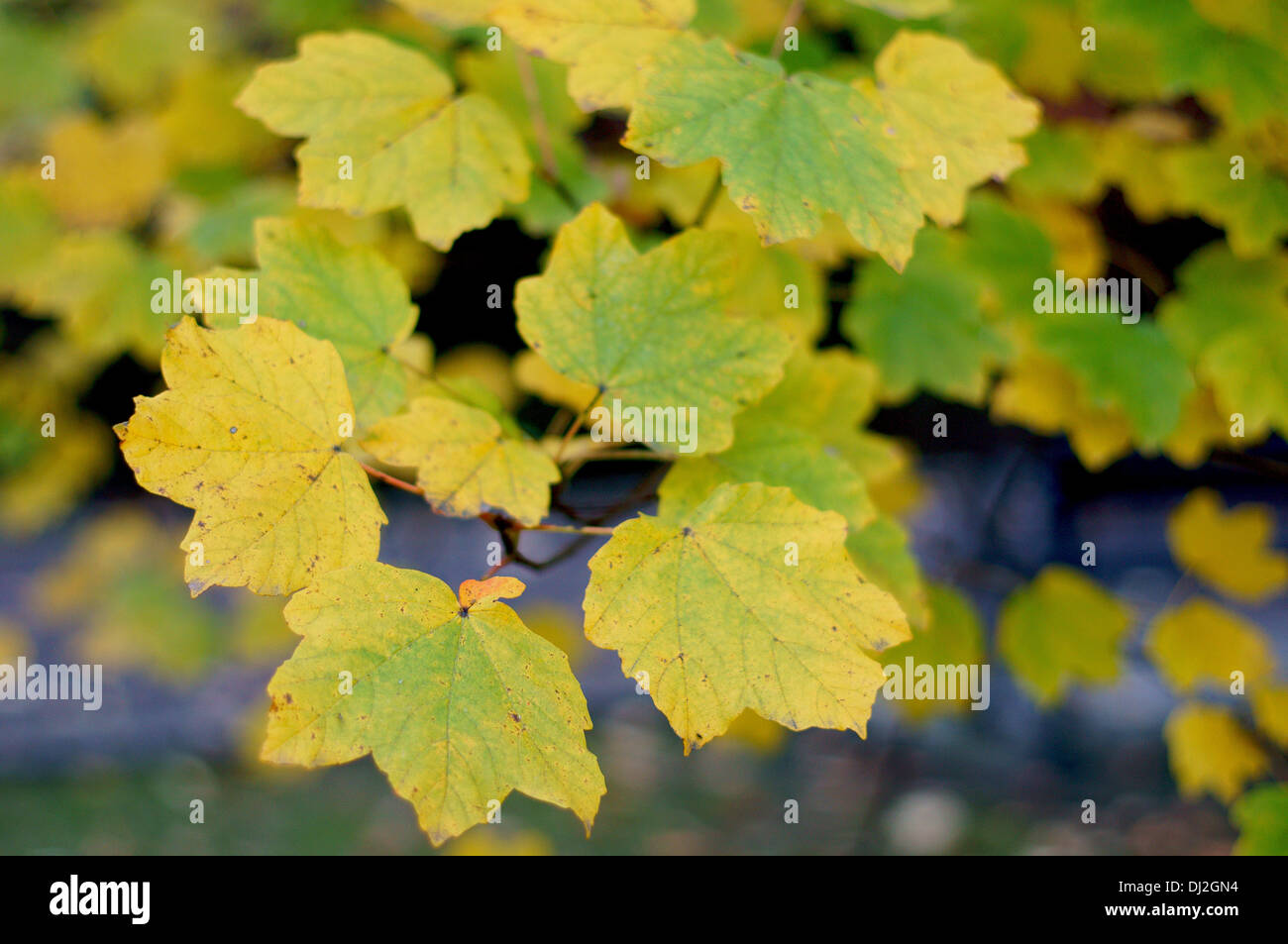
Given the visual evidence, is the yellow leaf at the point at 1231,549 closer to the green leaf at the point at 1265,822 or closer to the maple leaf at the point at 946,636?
the green leaf at the point at 1265,822

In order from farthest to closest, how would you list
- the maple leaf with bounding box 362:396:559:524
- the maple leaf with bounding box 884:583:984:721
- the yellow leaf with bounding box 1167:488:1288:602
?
the yellow leaf with bounding box 1167:488:1288:602, the maple leaf with bounding box 884:583:984:721, the maple leaf with bounding box 362:396:559:524

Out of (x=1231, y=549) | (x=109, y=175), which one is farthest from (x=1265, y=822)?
(x=109, y=175)

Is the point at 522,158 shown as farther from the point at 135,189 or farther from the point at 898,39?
the point at 135,189

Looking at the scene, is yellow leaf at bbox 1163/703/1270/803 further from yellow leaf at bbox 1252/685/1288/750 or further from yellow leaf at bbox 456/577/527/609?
yellow leaf at bbox 456/577/527/609

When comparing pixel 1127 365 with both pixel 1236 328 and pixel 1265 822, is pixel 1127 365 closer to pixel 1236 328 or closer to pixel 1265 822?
pixel 1236 328
